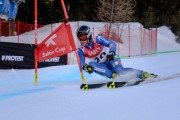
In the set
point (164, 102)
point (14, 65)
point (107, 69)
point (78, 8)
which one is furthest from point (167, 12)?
point (164, 102)

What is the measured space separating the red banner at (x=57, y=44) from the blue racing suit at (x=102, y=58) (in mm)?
354

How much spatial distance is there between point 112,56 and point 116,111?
3337 mm

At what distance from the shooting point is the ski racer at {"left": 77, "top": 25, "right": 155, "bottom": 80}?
8.33 m

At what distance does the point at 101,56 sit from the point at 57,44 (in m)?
1.09

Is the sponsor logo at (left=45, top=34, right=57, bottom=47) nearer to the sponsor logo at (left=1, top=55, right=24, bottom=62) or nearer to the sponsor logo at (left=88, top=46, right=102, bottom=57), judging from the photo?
the sponsor logo at (left=88, top=46, right=102, bottom=57)

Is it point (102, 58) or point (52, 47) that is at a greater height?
point (52, 47)

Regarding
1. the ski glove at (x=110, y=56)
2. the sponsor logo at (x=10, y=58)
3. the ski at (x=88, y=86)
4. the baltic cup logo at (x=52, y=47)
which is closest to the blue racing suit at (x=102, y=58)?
the ski glove at (x=110, y=56)

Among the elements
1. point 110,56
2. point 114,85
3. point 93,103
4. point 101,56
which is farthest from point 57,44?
point 93,103

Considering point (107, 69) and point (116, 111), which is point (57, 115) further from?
point (107, 69)

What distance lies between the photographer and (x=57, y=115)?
5086 millimetres

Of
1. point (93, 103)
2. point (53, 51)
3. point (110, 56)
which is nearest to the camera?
point (93, 103)

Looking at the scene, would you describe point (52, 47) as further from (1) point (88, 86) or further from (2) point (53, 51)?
(1) point (88, 86)

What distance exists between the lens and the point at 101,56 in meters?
8.86

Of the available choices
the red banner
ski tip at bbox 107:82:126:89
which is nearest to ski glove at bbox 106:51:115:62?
ski tip at bbox 107:82:126:89
